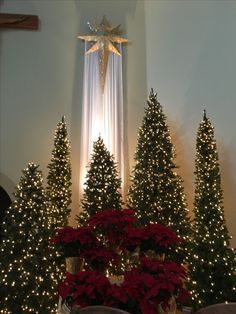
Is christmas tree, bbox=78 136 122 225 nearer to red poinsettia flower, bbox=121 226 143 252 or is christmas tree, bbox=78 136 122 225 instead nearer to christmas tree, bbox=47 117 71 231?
christmas tree, bbox=47 117 71 231

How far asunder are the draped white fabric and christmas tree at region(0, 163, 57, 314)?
2008mm

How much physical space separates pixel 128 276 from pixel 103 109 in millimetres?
4802

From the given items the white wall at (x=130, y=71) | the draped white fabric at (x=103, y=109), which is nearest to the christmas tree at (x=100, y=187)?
the draped white fabric at (x=103, y=109)

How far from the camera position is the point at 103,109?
632 centimetres

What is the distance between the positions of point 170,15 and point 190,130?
2.33 m

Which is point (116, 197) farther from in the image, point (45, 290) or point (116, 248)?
point (116, 248)

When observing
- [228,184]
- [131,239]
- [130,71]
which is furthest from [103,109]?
[131,239]

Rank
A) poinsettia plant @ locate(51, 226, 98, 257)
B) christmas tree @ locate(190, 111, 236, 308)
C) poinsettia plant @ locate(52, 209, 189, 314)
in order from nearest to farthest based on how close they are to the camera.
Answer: poinsettia plant @ locate(52, 209, 189, 314), poinsettia plant @ locate(51, 226, 98, 257), christmas tree @ locate(190, 111, 236, 308)

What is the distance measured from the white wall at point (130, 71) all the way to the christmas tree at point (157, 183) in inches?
32.1

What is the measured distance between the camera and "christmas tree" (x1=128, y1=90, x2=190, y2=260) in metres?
4.66

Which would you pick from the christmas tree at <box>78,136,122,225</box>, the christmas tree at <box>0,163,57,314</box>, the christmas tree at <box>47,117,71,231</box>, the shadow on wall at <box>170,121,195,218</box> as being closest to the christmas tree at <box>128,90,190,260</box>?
the christmas tree at <box>78,136,122,225</box>

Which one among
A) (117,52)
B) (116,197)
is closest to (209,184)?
(116,197)

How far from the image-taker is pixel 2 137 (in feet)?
20.0

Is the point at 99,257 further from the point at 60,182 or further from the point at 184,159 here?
the point at 184,159
